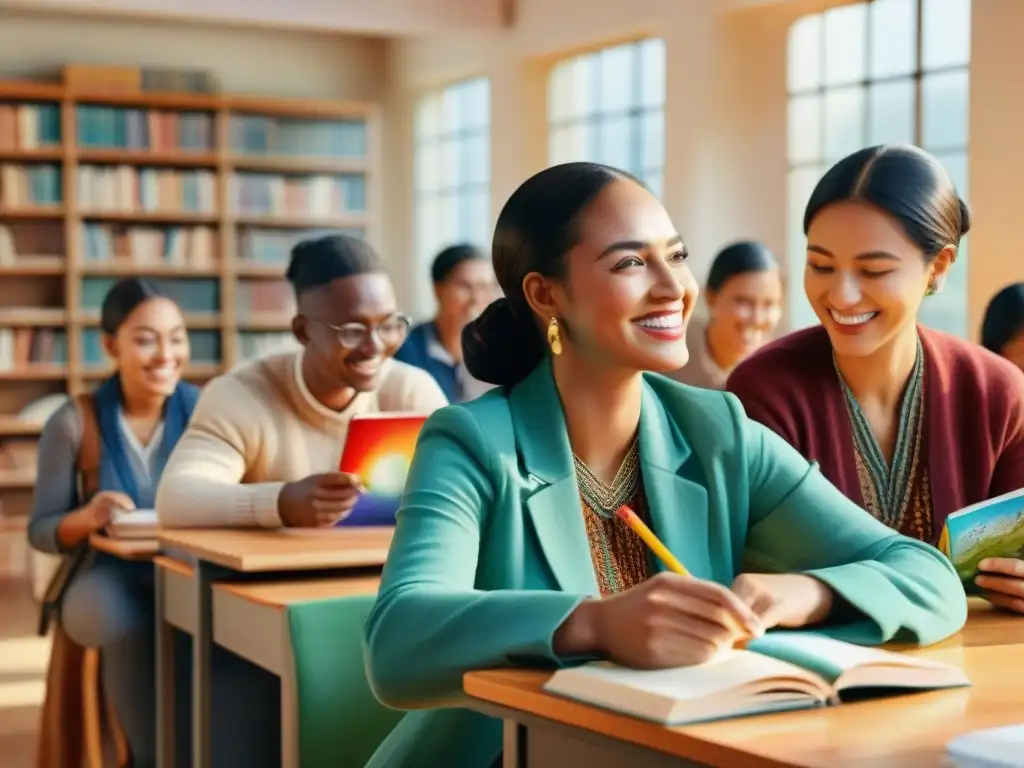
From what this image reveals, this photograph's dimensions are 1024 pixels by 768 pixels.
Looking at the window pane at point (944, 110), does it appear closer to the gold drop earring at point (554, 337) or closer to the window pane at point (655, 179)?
the window pane at point (655, 179)

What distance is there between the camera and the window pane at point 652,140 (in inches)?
295

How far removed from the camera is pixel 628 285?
1.76 metres

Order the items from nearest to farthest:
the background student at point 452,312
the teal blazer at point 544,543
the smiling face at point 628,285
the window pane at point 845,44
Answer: the teal blazer at point 544,543, the smiling face at point 628,285, the background student at point 452,312, the window pane at point 845,44

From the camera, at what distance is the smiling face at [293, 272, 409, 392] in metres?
3.38

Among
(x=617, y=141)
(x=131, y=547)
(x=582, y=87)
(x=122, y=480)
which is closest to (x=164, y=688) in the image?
(x=131, y=547)

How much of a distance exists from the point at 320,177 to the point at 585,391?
779cm

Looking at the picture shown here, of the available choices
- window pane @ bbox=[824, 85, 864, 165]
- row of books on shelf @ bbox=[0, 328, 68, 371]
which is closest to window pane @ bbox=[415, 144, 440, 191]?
row of books on shelf @ bbox=[0, 328, 68, 371]

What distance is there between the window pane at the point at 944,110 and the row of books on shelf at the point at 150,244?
15.0 ft

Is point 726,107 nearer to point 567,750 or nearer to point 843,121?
point 843,121

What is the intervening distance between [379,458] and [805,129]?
4.13 m

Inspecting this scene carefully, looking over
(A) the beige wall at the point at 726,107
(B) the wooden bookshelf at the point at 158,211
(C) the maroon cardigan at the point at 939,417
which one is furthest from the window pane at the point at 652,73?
(C) the maroon cardigan at the point at 939,417

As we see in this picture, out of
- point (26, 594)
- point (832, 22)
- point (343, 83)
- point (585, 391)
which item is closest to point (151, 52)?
point (343, 83)

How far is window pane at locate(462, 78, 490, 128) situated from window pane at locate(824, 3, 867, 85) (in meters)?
2.69

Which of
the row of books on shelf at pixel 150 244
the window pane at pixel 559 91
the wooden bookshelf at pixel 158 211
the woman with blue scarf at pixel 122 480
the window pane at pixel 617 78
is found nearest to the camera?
the woman with blue scarf at pixel 122 480
